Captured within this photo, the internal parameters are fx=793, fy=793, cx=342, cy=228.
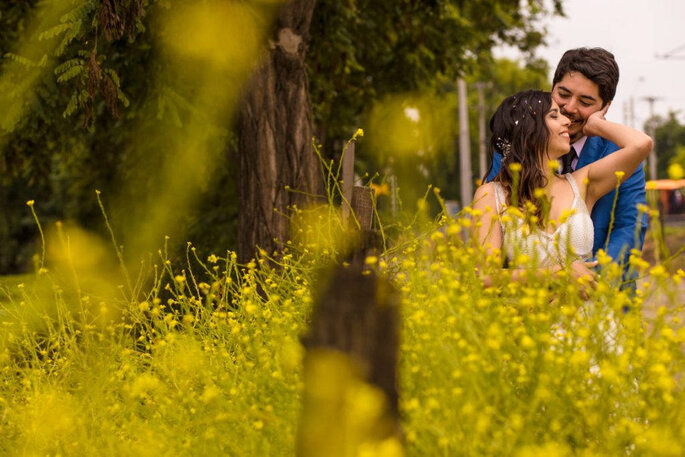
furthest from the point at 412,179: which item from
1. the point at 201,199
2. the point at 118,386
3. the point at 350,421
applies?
the point at 350,421

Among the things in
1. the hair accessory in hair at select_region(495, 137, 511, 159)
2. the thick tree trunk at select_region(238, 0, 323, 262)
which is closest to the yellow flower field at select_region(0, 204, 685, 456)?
the hair accessory in hair at select_region(495, 137, 511, 159)

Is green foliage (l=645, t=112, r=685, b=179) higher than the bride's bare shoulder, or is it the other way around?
the bride's bare shoulder

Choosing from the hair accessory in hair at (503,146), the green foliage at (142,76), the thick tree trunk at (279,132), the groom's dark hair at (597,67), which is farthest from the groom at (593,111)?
the green foliage at (142,76)

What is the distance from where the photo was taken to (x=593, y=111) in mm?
4188

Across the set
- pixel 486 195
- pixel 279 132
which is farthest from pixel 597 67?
pixel 279 132

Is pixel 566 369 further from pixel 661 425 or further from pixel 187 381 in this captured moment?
pixel 187 381

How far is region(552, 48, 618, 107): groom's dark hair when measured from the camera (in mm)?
4148

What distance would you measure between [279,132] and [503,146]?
295cm

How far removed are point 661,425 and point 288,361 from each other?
4.30 feet

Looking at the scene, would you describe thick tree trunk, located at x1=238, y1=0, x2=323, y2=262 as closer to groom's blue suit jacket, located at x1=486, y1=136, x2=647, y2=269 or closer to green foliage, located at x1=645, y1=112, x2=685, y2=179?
groom's blue suit jacket, located at x1=486, y1=136, x2=647, y2=269

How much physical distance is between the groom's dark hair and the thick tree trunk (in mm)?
2793

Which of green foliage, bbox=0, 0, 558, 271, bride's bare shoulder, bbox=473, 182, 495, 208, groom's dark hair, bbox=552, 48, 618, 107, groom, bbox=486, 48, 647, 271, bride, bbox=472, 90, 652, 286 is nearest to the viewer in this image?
bride, bbox=472, 90, 652, 286

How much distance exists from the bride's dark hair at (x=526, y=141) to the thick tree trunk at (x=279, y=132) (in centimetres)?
286

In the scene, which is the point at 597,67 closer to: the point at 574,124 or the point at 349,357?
the point at 574,124
